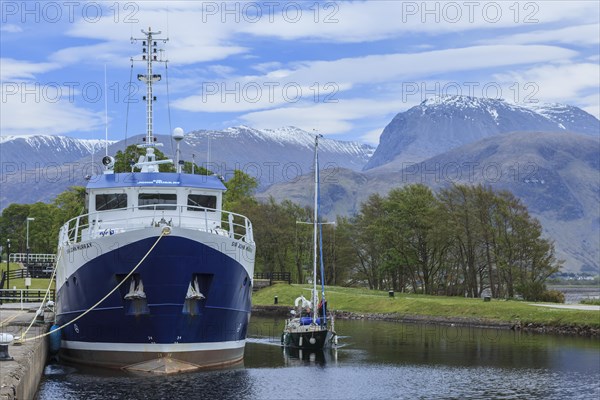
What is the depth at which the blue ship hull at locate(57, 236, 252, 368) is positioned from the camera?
37.0 metres

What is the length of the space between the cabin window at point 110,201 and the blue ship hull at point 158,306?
4.59m

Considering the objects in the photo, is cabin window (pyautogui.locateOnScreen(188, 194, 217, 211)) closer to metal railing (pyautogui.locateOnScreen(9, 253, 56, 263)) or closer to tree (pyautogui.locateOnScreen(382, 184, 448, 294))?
tree (pyautogui.locateOnScreen(382, 184, 448, 294))

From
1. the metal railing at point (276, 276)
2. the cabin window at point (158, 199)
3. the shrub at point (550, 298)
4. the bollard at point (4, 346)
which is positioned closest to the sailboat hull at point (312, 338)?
the cabin window at point (158, 199)

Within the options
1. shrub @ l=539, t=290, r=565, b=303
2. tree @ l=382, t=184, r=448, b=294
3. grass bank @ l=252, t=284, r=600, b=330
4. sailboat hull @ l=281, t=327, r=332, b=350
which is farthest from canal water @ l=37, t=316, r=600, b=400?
tree @ l=382, t=184, r=448, b=294

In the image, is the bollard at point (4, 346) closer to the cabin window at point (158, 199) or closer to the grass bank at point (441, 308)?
the cabin window at point (158, 199)

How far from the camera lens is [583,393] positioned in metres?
37.0

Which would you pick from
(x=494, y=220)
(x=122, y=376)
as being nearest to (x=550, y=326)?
(x=494, y=220)

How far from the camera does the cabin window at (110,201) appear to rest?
43.0 m

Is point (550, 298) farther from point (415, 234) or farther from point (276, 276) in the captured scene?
point (276, 276)

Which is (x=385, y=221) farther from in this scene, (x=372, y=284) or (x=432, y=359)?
(x=432, y=359)

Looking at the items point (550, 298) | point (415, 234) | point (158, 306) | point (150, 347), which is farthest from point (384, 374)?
point (415, 234)

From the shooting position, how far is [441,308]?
74.5 metres

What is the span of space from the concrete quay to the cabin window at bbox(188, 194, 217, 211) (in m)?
8.90

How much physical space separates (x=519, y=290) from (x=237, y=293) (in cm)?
5073
